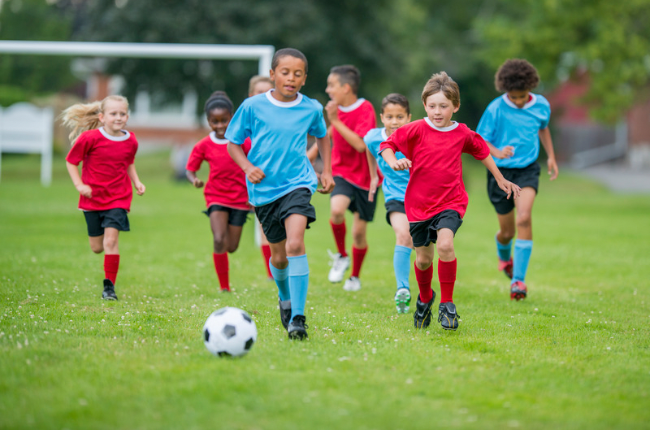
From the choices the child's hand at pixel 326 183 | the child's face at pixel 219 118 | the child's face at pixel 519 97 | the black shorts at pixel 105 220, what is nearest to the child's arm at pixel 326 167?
the child's hand at pixel 326 183

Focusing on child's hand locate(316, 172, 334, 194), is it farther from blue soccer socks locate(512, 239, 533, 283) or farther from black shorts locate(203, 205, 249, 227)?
blue soccer socks locate(512, 239, 533, 283)

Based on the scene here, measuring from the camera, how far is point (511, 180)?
7.75 meters

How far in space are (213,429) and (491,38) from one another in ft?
66.7

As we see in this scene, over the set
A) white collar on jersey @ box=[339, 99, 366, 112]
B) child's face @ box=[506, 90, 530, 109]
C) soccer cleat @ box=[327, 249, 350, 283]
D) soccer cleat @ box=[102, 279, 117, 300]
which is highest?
child's face @ box=[506, 90, 530, 109]

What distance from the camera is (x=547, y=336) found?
5.86 meters

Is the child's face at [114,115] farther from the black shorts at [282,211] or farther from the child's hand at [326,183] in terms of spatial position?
the child's hand at [326,183]

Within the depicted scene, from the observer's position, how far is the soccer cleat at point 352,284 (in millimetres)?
8188

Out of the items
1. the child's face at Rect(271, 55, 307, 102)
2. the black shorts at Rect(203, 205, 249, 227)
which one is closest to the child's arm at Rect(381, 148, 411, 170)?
the child's face at Rect(271, 55, 307, 102)

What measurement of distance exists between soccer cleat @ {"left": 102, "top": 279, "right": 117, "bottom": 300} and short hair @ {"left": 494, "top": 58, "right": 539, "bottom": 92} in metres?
4.36

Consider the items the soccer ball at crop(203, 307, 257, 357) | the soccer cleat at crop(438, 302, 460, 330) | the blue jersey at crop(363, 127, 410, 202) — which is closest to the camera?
the soccer ball at crop(203, 307, 257, 357)

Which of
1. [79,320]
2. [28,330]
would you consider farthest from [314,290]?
[28,330]

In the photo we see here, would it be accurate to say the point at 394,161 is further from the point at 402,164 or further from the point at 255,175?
the point at 255,175

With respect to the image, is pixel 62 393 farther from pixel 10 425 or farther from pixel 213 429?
pixel 213 429

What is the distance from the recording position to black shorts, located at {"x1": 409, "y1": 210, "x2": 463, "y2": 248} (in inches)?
228
